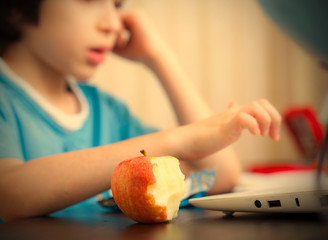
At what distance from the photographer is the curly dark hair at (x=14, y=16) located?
29.0 inches

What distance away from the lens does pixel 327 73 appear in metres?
2.04

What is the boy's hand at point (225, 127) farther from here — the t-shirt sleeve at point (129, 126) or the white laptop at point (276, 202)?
the t-shirt sleeve at point (129, 126)

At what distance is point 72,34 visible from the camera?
726mm

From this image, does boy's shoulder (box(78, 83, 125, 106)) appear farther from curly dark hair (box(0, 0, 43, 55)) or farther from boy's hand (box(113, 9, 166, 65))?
curly dark hair (box(0, 0, 43, 55))

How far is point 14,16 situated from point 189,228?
2.26ft

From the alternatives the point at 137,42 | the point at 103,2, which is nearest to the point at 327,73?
the point at 137,42

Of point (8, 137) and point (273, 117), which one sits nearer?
point (273, 117)

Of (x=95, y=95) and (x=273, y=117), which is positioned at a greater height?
(x=95, y=95)

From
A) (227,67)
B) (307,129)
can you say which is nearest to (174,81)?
(307,129)

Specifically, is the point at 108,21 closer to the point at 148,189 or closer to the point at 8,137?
the point at 8,137

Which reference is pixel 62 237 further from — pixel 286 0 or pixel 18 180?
pixel 286 0

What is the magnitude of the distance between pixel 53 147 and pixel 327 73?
1847 mm

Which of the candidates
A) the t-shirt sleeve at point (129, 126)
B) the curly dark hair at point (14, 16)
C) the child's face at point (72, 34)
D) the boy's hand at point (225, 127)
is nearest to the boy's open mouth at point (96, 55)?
the child's face at point (72, 34)

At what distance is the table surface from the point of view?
266 millimetres
